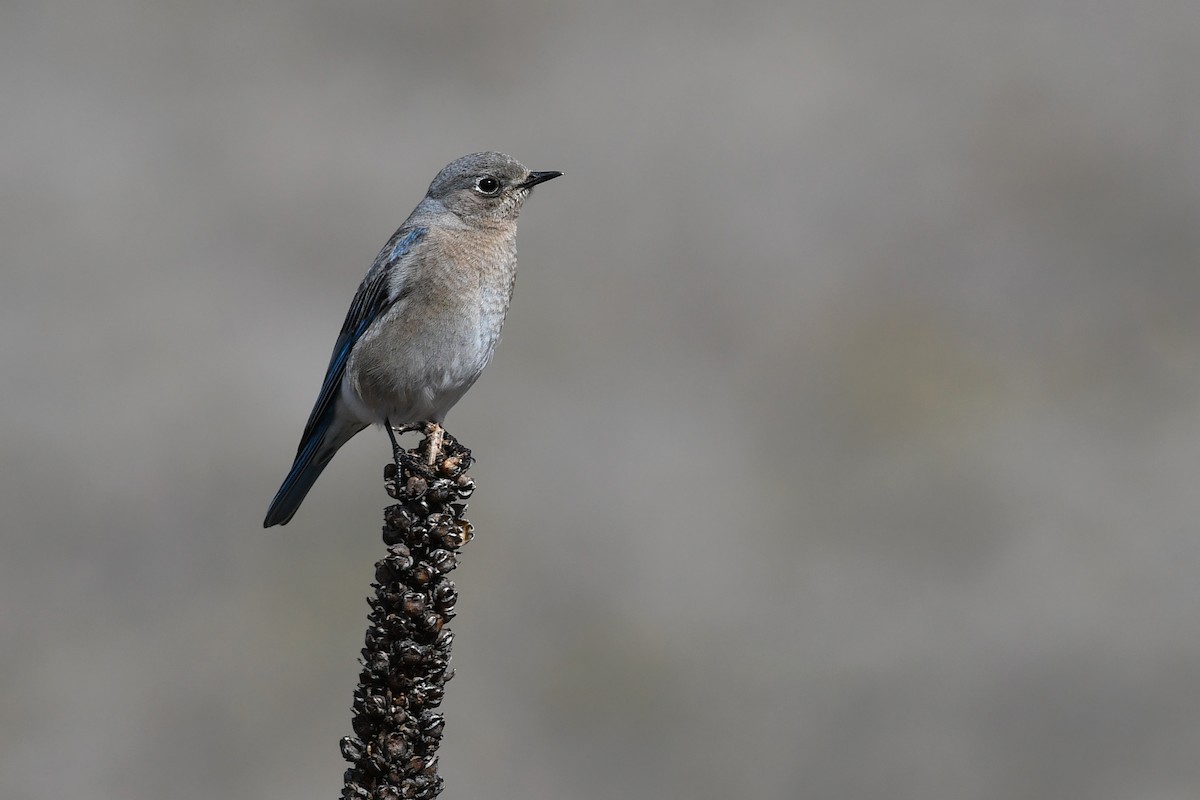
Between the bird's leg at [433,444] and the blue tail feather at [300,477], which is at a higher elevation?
the blue tail feather at [300,477]

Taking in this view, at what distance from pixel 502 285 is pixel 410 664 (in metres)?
2.44

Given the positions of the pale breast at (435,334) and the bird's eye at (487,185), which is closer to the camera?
the pale breast at (435,334)

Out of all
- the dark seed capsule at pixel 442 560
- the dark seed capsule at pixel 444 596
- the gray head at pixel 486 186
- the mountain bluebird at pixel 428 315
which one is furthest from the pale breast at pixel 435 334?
the dark seed capsule at pixel 444 596

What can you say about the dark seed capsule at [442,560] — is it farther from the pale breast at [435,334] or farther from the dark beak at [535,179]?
the dark beak at [535,179]

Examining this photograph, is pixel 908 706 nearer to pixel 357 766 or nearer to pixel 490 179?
pixel 490 179

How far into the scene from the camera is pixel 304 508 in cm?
946

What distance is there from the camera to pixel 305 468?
5.43 metres

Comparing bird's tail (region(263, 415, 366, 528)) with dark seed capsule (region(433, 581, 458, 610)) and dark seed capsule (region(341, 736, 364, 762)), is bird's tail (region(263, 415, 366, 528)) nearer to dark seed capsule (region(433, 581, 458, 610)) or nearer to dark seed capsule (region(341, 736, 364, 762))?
dark seed capsule (region(433, 581, 458, 610))

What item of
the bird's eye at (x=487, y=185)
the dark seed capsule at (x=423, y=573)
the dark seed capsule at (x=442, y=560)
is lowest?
the dark seed capsule at (x=423, y=573)

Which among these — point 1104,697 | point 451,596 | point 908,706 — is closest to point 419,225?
point 451,596

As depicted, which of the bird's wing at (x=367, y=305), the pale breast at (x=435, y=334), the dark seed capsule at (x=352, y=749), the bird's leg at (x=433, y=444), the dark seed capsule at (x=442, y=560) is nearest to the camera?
the dark seed capsule at (x=352, y=749)

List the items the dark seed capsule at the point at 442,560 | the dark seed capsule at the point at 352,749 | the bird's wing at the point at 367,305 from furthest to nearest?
the bird's wing at the point at 367,305, the dark seed capsule at the point at 442,560, the dark seed capsule at the point at 352,749

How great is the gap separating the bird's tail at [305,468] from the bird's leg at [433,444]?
121 centimetres

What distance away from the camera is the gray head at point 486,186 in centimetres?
536
